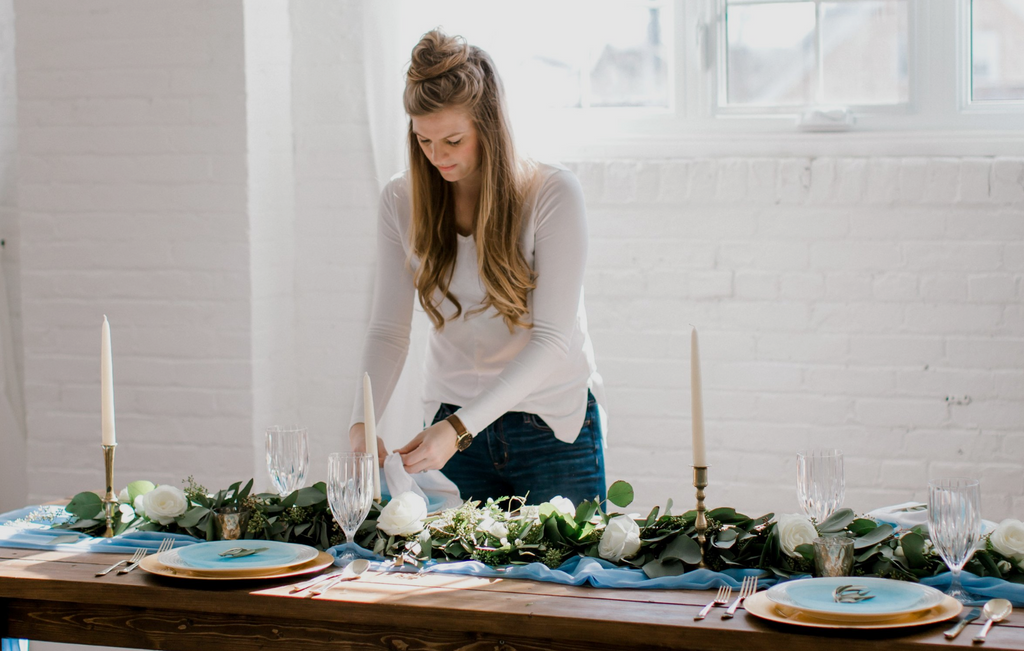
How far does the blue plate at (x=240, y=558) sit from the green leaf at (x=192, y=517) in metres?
0.10

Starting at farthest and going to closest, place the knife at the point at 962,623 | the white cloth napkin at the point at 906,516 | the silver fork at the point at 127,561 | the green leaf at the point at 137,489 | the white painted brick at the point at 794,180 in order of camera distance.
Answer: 1. the white painted brick at the point at 794,180
2. the green leaf at the point at 137,489
3. the white cloth napkin at the point at 906,516
4. the silver fork at the point at 127,561
5. the knife at the point at 962,623

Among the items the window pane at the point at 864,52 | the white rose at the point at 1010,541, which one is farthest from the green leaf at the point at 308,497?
the window pane at the point at 864,52

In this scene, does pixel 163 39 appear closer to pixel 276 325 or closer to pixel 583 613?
pixel 276 325

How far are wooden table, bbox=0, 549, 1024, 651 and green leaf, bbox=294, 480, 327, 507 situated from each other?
9.3 inches

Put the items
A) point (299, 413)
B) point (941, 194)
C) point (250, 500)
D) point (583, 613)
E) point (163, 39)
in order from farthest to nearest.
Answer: point (299, 413)
point (163, 39)
point (941, 194)
point (250, 500)
point (583, 613)

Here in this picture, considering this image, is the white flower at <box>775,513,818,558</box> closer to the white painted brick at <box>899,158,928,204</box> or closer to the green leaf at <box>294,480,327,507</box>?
the green leaf at <box>294,480,327,507</box>

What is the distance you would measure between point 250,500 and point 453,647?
0.49 metres

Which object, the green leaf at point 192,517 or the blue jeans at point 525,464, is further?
the blue jeans at point 525,464

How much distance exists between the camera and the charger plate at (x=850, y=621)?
Answer: 122cm

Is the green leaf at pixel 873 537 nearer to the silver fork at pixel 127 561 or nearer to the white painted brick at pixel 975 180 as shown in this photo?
the silver fork at pixel 127 561

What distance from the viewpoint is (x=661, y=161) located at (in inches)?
111

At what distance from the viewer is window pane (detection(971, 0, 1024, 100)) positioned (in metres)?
2.77

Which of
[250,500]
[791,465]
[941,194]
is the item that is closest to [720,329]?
[791,465]

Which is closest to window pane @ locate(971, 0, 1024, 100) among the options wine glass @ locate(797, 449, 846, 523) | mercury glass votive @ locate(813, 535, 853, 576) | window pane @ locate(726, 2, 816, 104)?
window pane @ locate(726, 2, 816, 104)
